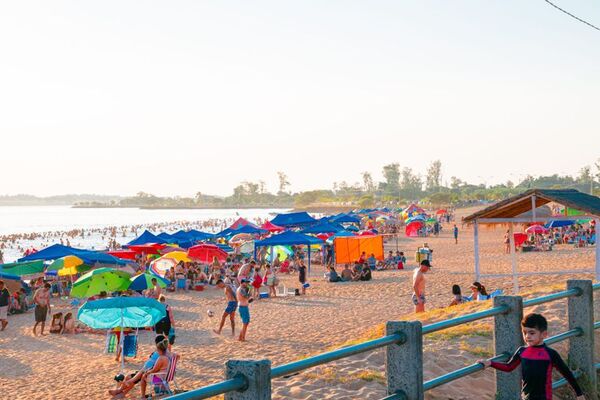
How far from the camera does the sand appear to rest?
7.09 m

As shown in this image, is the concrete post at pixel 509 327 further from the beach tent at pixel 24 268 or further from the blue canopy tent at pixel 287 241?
the beach tent at pixel 24 268

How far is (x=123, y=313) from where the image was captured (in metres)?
10.8

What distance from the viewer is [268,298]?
796 inches

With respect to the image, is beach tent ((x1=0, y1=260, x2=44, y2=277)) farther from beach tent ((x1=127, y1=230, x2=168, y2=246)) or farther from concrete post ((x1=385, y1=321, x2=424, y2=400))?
concrete post ((x1=385, y1=321, x2=424, y2=400))

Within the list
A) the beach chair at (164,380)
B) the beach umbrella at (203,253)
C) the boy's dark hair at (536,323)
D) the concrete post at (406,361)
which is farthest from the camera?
the beach umbrella at (203,253)

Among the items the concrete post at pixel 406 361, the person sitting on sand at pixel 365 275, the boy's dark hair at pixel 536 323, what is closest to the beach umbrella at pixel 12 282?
the person sitting on sand at pixel 365 275

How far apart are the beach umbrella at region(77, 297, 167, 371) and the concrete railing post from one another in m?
6.84

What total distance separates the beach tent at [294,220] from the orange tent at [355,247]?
247 centimetres

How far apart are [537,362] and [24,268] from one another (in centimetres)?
2161

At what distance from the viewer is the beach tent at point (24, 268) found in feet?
73.3

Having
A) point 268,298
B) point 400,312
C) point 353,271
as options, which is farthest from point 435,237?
point 400,312

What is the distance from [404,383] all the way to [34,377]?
937 centimetres

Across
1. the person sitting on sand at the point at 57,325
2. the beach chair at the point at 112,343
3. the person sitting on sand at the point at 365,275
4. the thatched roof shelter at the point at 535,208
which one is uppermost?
the thatched roof shelter at the point at 535,208

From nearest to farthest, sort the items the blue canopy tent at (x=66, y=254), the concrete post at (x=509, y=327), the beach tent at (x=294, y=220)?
the concrete post at (x=509, y=327), the blue canopy tent at (x=66, y=254), the beach tent at (x=294, y=220)
